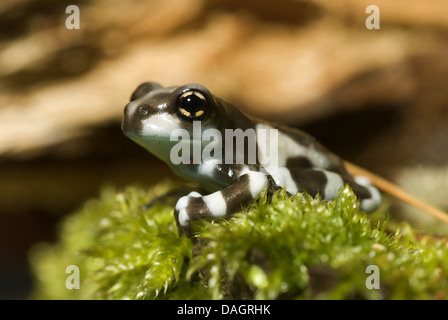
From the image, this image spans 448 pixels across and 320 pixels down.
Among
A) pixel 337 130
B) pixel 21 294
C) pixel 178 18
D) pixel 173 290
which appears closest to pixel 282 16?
pixel 178 18

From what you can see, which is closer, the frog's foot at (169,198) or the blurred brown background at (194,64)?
the frog's foot at (169,198)

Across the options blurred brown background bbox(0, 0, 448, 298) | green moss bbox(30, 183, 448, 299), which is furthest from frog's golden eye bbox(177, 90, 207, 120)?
blurred brown background bbox(0, 0, 448, 298)
